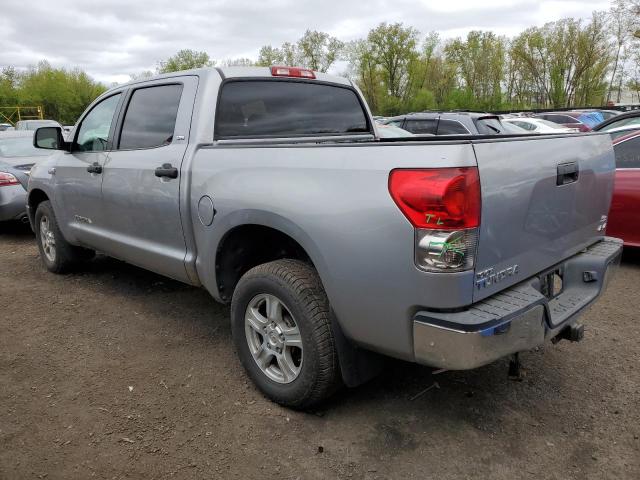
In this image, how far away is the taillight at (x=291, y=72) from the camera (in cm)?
385

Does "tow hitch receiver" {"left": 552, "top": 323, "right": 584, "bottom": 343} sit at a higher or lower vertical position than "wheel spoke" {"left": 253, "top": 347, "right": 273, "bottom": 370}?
higher

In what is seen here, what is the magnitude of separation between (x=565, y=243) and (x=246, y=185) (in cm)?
179

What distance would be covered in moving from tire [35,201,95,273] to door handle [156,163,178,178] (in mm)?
2343

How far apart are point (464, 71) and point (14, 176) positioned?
172 ft

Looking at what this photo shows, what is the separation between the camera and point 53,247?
5.54 m

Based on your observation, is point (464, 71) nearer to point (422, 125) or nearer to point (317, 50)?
point (317, 50)

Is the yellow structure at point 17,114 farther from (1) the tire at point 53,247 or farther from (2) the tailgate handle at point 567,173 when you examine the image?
(2) the tailgate handle at point 567,173

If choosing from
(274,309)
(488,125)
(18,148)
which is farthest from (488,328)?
(488,125)

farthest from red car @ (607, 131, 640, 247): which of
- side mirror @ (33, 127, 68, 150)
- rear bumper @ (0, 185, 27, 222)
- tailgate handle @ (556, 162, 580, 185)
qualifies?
rear bumper @ (0, 185, 27, 222)

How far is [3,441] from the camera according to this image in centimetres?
274

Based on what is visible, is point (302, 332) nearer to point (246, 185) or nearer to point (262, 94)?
point (246, 185)

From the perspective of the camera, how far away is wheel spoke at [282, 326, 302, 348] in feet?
9.24

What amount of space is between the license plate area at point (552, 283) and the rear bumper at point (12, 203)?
716 cm

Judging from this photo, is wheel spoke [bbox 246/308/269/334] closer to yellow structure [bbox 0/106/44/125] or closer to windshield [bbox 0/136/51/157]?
windshield [bbox 0/136/51/157]
